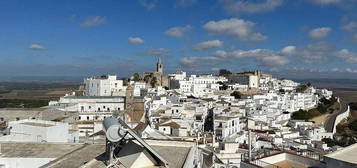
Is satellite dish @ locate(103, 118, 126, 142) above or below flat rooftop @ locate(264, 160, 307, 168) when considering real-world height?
above

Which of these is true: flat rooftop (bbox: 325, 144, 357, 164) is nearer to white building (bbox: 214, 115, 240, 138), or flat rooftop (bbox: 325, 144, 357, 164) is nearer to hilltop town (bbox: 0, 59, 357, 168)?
hilltop town (bbox: 0, 59, 357, 168)

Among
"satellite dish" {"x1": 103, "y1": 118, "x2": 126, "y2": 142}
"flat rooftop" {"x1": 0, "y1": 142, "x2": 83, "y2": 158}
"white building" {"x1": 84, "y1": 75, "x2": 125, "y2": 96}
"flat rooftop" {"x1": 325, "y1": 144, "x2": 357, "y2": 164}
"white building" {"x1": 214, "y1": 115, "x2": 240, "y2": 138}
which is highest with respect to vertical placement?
"white building" {"x1": 84, "y1": 75, "x2": 125, "y2": 96}

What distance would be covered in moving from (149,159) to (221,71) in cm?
9517

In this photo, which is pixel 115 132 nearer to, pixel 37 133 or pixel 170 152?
pixel 170 152

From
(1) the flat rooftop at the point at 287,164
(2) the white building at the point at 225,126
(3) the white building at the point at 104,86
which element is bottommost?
(2) the white building at the point at 225,126

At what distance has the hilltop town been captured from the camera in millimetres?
8602

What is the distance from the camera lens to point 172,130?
2900 centimetres

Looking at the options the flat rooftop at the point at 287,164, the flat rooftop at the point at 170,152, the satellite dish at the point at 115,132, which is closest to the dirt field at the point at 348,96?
the flat rooftop at the point at 287,164

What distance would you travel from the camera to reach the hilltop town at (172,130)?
8602mm

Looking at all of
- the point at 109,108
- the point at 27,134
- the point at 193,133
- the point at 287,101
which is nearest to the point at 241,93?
the point at 287,101

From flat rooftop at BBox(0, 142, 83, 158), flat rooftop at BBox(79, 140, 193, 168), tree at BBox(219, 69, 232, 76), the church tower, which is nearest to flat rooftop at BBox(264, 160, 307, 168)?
flat rooftop at BBox(79, 140, 193, 168)

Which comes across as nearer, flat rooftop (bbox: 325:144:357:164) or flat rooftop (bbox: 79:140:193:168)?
flat rooftop (bbox: 79:140:193:168)

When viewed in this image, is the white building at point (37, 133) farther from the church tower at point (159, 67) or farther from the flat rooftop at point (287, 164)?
the church tower at point (159, 67)

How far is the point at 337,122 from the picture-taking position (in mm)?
56344
